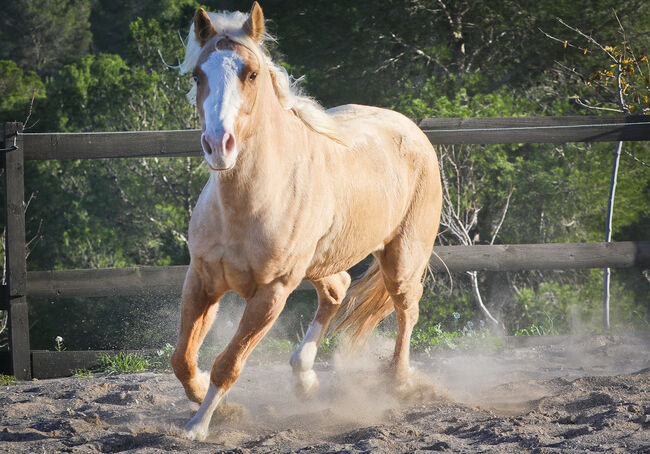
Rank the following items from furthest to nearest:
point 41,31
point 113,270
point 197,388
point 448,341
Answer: point 41,31
point 448,341
point 113,270
point 197,388

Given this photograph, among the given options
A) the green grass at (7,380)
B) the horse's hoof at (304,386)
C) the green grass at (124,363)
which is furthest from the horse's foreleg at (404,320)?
the green grass at (7,380)

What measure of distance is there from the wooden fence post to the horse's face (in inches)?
99.0

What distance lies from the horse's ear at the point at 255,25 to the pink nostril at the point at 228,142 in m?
0.58

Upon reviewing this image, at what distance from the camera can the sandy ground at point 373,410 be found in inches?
118

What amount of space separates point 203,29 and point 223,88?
373mm

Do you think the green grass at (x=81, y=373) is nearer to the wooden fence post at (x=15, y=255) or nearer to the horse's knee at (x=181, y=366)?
the wooden fence post at (x=15, y=255)

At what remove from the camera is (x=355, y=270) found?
25.9 ft

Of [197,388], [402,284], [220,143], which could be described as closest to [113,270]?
[197,388]

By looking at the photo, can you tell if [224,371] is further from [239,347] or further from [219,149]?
[219,149]

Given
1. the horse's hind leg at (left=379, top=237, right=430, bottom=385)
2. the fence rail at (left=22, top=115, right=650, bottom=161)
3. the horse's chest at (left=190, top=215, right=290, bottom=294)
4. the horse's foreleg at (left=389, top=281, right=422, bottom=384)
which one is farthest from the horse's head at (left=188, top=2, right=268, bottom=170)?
the fence rail at (left=22, top=115, right=650, bottom=161)

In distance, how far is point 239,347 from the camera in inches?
126

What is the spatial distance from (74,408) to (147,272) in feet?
4.70

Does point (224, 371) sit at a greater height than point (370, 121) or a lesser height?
lesser

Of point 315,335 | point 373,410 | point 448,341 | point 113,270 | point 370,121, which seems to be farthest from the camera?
point 448,341
